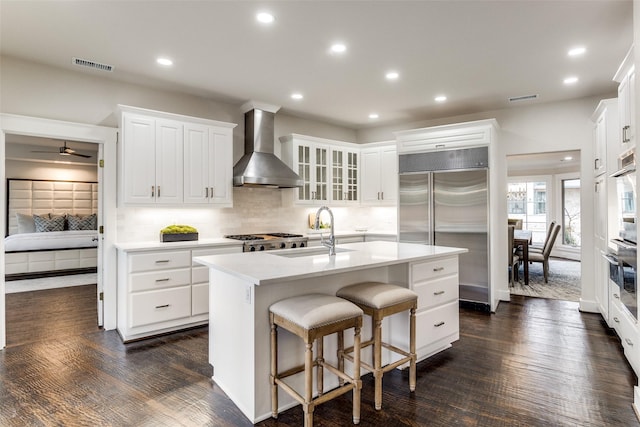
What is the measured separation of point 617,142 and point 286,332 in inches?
142

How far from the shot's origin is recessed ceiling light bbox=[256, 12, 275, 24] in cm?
257

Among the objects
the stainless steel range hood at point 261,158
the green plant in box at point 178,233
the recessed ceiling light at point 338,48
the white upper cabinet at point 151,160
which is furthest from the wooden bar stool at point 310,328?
the stainless steel range hood at point 261,158

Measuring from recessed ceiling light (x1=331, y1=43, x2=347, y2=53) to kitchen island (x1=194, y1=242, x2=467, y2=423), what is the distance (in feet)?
5.84

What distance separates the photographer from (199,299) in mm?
3832

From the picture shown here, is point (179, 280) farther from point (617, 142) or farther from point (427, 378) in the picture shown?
point (617, 142)

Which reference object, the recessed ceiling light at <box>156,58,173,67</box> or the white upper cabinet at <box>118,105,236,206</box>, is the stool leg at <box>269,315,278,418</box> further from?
the recessed ceiling light at <box>156,58,173,67</box>

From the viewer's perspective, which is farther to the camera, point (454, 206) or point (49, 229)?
point (49, 229)

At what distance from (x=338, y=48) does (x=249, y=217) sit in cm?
264

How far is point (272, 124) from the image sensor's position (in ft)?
16.0

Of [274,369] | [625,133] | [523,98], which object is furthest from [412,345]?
[523,98]

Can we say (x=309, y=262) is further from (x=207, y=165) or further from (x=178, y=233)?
(x=207, y=165)

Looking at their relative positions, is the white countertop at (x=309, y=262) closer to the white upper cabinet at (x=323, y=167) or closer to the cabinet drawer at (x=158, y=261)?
the cabinet drawer at (x=158, y=261)

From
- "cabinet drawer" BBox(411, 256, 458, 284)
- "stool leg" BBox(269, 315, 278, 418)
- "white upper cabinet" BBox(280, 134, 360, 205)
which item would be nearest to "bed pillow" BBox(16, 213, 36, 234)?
"white upper cabinet" BBox(280, 134, 360, 205)

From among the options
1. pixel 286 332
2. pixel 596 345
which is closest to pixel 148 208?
pixel 286 332
